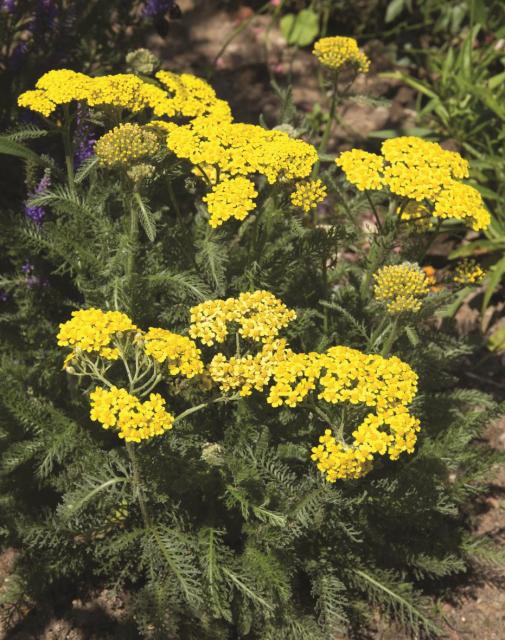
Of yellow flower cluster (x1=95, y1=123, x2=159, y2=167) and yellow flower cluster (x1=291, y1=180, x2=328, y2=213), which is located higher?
yellow flower cluster (x1=95, y1=123, x2=159, y2=167)

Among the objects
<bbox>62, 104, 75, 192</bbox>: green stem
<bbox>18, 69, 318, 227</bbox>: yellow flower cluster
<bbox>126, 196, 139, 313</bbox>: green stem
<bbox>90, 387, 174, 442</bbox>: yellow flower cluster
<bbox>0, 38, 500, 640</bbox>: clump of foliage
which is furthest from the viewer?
<bbox>62, 104, 75, 192</bbox>: green stem

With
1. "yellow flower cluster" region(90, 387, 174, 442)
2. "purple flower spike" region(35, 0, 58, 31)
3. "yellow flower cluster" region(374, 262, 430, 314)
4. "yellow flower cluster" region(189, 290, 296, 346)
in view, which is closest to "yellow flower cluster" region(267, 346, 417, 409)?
"yellow flower cluster" region(189, 290, 296, 346)

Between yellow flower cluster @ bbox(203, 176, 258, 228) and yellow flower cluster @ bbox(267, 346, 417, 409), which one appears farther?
yellow flower cluster @ bbox(203, 176, 258, 228)

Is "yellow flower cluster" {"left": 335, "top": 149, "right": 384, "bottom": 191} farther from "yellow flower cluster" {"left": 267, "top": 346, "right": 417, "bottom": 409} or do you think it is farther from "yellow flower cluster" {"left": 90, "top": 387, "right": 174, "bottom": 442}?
"yellow flower cluster" {"left": 90, "top": 387, "right": 174, "bottom": 442}

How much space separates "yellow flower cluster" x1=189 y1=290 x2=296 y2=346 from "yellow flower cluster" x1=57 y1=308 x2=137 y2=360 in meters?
0.25

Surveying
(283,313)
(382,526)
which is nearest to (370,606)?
(382,526)

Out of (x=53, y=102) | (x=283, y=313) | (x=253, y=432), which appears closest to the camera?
(x=283, y=313)

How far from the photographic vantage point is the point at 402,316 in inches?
107

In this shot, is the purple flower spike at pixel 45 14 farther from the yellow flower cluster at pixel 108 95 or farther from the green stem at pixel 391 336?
the green stem at pixel 391 336

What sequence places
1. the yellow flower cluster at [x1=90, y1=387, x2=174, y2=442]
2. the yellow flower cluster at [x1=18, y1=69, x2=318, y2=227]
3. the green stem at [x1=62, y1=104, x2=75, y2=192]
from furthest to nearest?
the green stem at [x1=62, y1=104, x2=75, y2=192]
the yellow flower cluster at [x1=18, y1=69, x2=318, y2=227]
the yellow flower cluster at [x1=90, y1=387, x2=174, y2=442]

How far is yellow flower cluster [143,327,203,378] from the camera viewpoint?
233cm

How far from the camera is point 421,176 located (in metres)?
2.74

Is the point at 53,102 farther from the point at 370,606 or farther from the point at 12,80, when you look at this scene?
the point at 370,606

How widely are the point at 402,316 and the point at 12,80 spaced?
2.62 m
